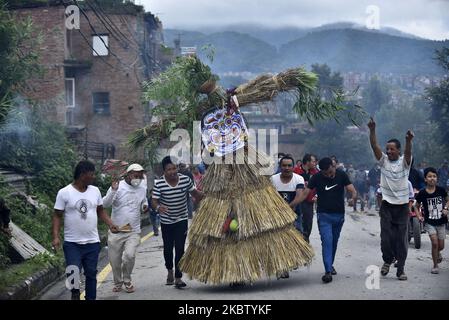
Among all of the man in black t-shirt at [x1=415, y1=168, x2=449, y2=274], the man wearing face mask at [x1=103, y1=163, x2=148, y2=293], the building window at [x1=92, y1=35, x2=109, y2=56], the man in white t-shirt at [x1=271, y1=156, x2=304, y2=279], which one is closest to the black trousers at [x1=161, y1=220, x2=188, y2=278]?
the man wearing face mask at [x1=103, y1=163, x2=148, y2=293]

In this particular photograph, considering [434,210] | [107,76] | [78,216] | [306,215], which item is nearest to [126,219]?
[78,216]

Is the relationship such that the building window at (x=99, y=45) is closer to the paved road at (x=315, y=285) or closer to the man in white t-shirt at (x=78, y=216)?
the paved road at (x=315, y=285)

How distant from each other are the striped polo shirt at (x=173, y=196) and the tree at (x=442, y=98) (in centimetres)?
1702

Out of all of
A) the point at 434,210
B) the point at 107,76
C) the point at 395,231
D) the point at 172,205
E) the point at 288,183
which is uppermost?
the point at 107,76

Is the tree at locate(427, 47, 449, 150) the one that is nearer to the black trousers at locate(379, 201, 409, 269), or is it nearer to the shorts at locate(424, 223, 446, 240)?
the shorts at locate(424, 223, 446, 240)

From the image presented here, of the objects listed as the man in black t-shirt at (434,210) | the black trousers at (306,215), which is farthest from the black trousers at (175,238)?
the man in black t-shirt at (434,210)

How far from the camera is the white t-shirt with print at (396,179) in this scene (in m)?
10.7

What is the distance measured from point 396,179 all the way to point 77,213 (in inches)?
174

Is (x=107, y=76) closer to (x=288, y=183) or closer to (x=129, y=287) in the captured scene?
(x=288, y=183)

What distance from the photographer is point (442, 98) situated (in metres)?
27.0

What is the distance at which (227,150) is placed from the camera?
1012 cm

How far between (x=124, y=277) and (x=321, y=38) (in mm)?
108596
